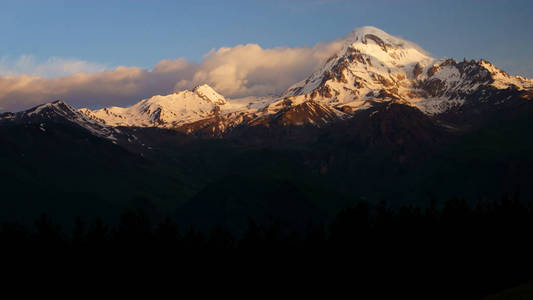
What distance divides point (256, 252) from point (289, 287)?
11277mm

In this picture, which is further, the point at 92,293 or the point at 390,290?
the point at 390,290

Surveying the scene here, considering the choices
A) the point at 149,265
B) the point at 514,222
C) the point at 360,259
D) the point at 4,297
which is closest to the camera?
the point at 4,297

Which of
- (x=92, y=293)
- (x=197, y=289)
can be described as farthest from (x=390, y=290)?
(x=92, y=293)

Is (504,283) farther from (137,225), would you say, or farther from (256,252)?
(137,225)

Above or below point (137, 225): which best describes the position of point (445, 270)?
below

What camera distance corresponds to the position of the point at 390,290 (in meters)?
150

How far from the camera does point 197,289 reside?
14188 centimetres

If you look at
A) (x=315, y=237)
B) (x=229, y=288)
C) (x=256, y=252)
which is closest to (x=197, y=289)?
(x=229, y=288)

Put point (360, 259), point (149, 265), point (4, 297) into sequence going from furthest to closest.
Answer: point (360, 259) → point (149, 265) → point (4, 297)

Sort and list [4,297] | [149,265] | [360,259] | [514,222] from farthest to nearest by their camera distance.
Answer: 1. [514,222]
2. [360,259]
3. [149,265]
4. [4,297]

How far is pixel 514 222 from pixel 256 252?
230ft

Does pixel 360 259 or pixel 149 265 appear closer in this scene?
pixel 149 265

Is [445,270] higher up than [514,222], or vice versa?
[514,222]

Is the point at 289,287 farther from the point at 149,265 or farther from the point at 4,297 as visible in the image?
the point at 4,297
